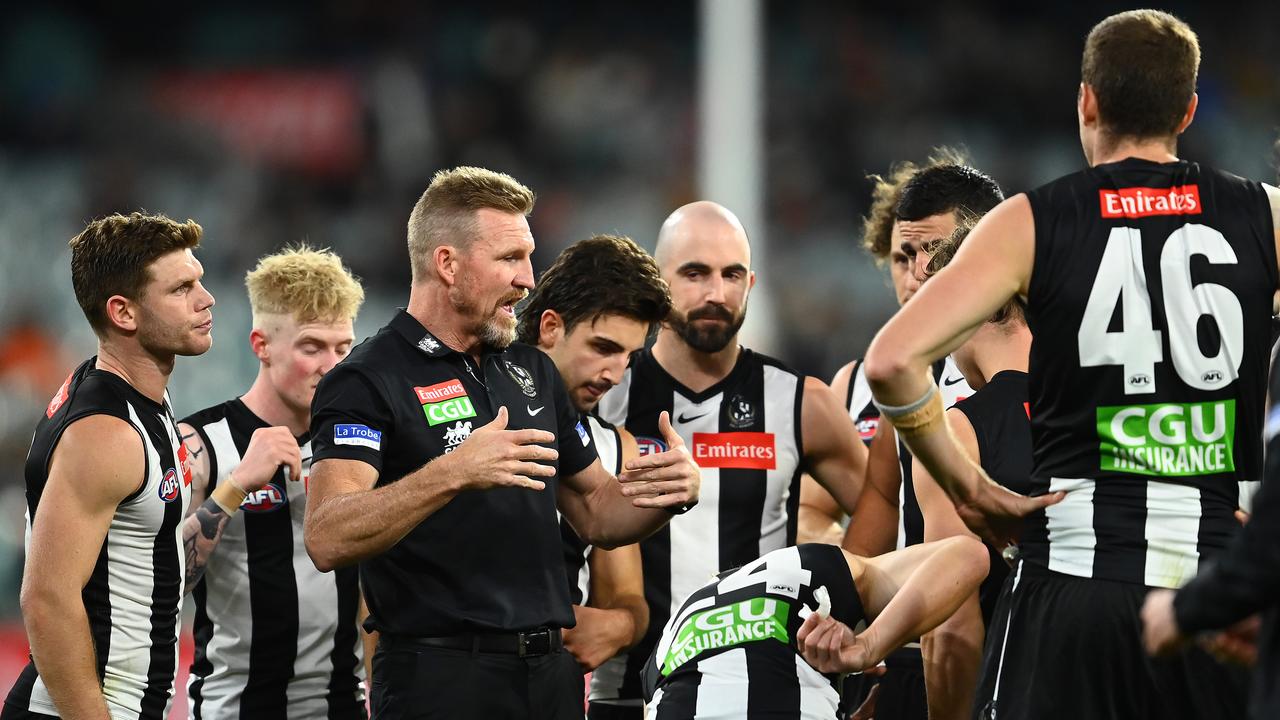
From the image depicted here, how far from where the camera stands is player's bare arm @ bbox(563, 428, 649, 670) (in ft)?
13.9

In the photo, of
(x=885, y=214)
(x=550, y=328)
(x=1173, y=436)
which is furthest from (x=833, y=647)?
(x=885, y=214)

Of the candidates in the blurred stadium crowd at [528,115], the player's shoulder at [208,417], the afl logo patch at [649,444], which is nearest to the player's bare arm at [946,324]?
the afl logo patch at [649,444]

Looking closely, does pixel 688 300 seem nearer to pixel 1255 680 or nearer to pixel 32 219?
pixel 1255 680

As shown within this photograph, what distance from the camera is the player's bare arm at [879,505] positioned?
4.68 meters

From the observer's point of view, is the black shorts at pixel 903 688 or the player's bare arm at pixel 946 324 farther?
the black shorts at pixel 903 688

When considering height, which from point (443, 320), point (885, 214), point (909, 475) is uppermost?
point (885, 214)

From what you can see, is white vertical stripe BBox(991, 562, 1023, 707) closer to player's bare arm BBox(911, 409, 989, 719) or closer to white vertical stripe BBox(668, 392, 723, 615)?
player's bare arm BBox(911, 409, 989, 719)

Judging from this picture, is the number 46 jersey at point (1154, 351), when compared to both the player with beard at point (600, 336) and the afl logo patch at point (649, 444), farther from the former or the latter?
the afl logo patch at point (649, 444)

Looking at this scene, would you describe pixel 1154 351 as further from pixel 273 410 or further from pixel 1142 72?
pixel 273 410

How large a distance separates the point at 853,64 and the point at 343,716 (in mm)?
12593

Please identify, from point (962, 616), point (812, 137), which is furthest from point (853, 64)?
point (962, 616)

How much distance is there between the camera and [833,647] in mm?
3555

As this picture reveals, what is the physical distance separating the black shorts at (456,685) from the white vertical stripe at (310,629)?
835 mm

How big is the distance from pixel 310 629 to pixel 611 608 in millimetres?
961
